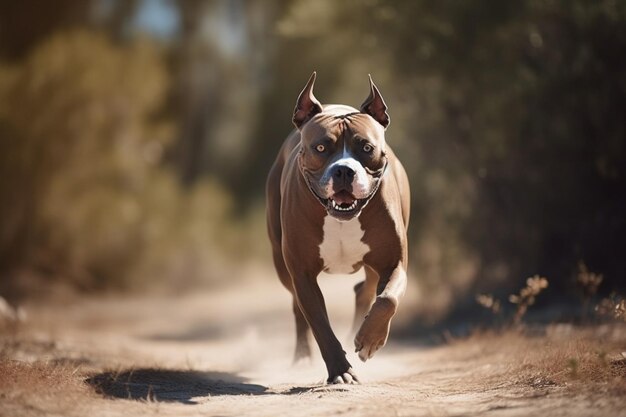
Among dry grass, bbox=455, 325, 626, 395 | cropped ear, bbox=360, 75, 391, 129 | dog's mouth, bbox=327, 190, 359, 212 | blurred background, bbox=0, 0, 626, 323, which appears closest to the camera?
dry grass, bbox=455, 325, 626, 395

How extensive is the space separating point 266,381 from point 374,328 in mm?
1475

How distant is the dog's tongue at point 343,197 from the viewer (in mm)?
5770

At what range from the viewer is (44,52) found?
1673 cm

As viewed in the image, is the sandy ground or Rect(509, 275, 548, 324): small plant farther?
Rect(509, 275, 548, 324): small plant

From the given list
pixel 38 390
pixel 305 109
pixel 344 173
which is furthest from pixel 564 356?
pixel 38 390

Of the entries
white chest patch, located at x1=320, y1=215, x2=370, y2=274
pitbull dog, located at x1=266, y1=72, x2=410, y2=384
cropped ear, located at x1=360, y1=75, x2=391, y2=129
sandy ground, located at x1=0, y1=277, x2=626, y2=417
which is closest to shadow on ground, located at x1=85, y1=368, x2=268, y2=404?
sandy ground, located at x1=0, y1=277, x2=626, y2=417

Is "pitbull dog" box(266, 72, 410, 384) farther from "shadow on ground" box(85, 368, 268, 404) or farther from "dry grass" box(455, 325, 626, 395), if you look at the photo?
"dry grass" box(455, 325, 626, 395)

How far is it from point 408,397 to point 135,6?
1805 centimetres

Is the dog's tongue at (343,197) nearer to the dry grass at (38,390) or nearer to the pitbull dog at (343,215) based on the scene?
the pitbull dog at (343,215)

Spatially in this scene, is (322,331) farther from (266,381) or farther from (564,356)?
Answer: (564,356)

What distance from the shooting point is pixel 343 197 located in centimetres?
579

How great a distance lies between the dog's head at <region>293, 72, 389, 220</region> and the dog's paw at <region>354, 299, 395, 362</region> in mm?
617

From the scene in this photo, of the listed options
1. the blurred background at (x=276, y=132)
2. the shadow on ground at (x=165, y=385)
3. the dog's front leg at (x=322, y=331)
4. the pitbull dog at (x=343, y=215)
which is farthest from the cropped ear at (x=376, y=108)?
the blurred background at (x=276, y=132)

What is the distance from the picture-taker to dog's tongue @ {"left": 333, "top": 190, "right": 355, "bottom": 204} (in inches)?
227
